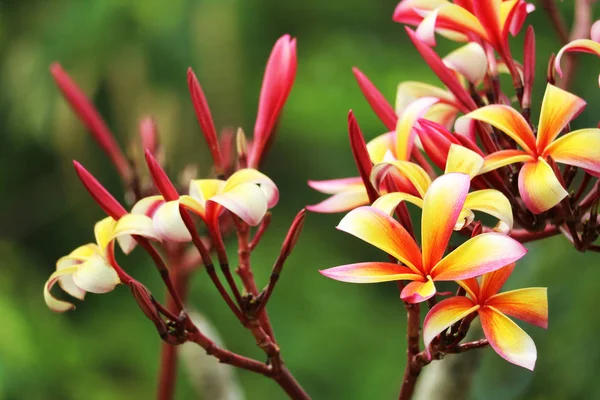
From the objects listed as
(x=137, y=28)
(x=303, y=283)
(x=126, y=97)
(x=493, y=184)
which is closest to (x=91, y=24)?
(x=137, y=28)

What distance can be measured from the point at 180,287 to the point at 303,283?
2.59 ft

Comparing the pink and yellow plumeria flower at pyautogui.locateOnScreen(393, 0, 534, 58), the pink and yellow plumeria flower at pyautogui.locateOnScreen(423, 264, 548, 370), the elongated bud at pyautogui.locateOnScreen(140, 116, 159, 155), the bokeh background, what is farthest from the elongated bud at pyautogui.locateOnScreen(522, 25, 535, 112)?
the bokeh background

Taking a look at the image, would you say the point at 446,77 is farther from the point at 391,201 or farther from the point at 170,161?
the point at 170,161

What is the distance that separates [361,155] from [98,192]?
0.11 m

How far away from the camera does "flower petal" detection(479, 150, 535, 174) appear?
308 millimetres

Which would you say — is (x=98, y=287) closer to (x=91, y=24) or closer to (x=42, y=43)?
(x=91, y=24)

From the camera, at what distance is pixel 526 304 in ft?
0.95

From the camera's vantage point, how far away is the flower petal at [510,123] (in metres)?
0.32

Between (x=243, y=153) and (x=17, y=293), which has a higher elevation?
(x=243, y=153)

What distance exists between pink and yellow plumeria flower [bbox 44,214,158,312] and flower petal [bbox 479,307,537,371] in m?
0.13

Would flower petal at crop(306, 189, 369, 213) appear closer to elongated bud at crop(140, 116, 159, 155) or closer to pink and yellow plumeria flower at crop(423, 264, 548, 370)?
pink and yellow plumeria flower at crop(423, 264, 548, 370)

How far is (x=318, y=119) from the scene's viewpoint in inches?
54.7

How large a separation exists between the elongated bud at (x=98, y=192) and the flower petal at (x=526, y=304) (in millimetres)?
154

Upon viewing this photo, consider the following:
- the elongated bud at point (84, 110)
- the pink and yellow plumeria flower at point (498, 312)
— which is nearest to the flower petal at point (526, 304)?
the pink and yellow plumeria flower at point (498, 312)
